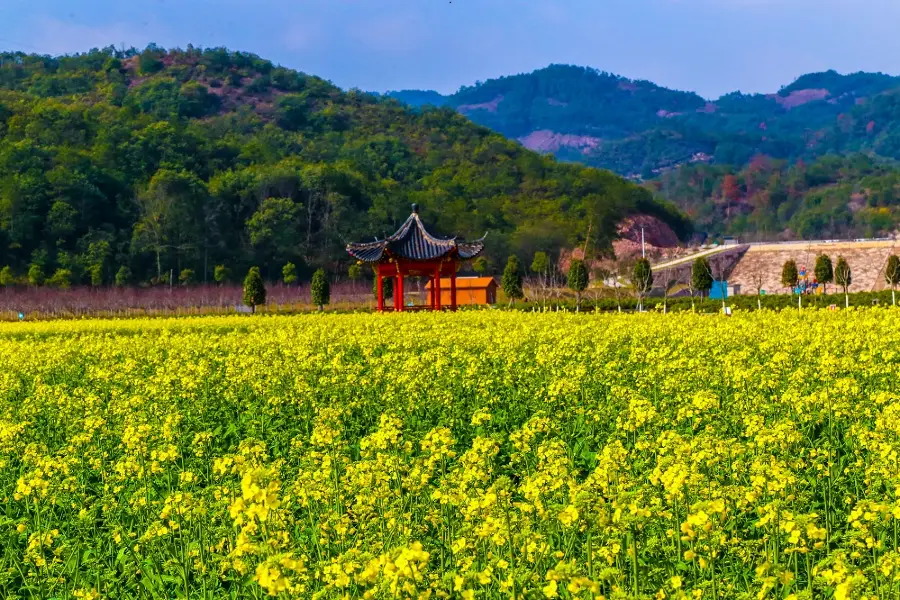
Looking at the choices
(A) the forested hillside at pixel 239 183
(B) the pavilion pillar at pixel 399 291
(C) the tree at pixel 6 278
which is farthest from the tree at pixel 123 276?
(B) the pavilion pillar at pixel 399 291

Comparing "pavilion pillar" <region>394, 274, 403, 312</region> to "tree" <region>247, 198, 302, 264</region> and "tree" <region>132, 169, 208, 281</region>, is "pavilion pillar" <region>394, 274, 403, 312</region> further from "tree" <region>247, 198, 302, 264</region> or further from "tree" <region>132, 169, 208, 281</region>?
"tree" <region>247, 198, 302, 264</region>

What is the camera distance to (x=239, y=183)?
7469 cm

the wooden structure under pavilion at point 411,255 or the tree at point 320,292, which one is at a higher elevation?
the wooden structure under pavilion at point 411,255

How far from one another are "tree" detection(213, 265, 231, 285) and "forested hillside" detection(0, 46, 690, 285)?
1743 millimetres

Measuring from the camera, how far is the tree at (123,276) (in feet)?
199

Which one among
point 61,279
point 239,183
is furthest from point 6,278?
point 239,183

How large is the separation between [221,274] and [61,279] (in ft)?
34.1

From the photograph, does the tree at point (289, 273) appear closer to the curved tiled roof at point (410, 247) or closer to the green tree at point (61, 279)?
the green tree at point (61, 279)

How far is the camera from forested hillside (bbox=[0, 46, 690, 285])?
213 feet

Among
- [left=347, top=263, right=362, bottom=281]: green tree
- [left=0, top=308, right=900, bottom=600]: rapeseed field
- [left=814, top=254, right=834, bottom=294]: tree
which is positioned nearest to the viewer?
[left=0, top=308, right=900, bottom=600]: rapeseed field

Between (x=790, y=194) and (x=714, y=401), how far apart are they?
536ft

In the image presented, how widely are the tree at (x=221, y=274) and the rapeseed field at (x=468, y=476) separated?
4971 cm

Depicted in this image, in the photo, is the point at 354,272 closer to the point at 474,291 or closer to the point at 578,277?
the point at 474,291

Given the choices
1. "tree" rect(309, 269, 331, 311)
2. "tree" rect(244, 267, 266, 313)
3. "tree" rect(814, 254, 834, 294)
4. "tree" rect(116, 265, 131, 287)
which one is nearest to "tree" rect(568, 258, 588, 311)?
"tree" rect(814, 254, 834, 294)
